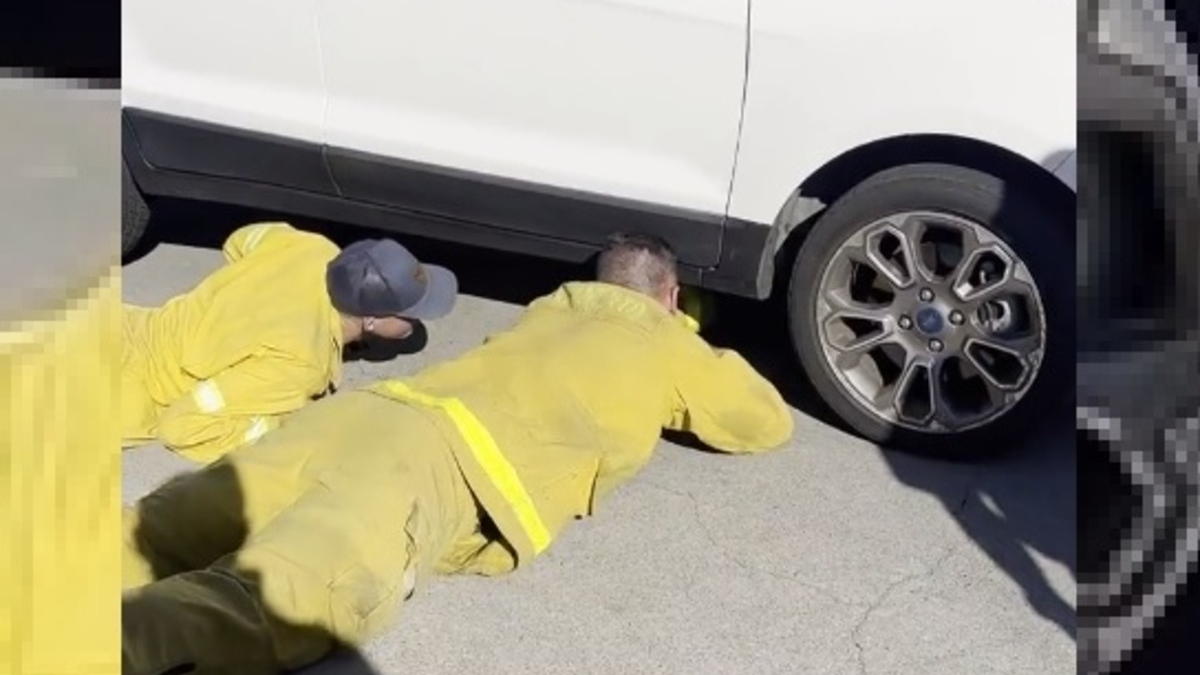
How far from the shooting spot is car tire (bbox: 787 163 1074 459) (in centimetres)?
443

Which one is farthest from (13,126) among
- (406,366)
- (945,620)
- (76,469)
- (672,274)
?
(406,366)

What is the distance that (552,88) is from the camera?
4.69 meters

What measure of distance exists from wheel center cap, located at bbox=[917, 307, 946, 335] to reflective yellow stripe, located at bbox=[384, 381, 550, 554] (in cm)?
123

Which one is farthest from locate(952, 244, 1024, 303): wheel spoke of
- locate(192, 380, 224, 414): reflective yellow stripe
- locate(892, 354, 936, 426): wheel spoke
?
locate(192, 380, 224, 414): reflective yellow stripe

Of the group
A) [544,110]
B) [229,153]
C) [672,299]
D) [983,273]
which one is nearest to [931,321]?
[983,273]

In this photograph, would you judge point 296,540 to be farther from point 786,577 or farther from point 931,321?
point 931,321

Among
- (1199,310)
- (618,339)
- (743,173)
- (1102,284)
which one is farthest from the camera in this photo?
(743,173)

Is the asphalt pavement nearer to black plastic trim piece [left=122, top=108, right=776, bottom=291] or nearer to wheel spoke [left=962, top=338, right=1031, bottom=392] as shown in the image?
wheel spoke [left=962, top=338, right=1031, bottom=392]

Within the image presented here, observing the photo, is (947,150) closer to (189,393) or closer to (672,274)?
(672,274)

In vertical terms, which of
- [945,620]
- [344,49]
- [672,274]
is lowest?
[945,620]

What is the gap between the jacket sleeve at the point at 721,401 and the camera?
450 cm

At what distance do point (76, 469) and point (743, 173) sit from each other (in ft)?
11.0

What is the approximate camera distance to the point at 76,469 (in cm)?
149

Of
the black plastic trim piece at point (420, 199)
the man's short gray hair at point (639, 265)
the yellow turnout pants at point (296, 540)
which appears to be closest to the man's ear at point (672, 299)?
the man's short gray hair at point (639, 265)
